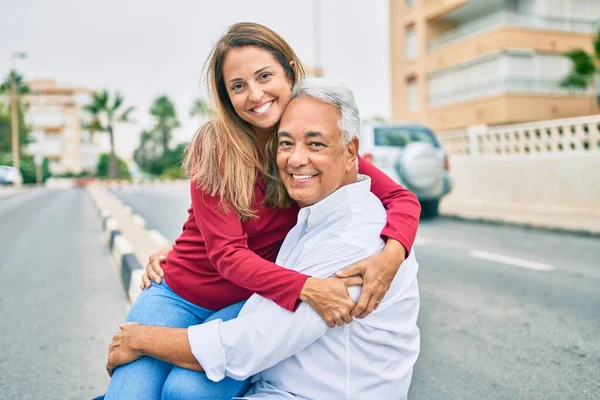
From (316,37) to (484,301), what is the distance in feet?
86.5

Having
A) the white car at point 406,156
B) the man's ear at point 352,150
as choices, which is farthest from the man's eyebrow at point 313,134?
the white car at point 406,156

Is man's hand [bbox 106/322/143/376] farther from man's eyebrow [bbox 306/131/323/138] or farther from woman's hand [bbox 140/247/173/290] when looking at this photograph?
man's eyebrow [bbox 306/131/323/138]

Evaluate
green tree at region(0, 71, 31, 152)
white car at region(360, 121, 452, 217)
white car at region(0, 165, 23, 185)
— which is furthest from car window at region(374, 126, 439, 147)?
green tree at region(0, 71, 31, 152)

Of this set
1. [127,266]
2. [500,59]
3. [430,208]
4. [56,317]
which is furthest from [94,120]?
[56,317]

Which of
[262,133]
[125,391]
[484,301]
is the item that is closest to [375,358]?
[125,391]

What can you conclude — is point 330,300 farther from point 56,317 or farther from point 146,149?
point 146,149

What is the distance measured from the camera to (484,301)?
16.7 ft

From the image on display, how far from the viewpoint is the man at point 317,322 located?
5.91ft

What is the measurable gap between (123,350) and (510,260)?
6.01 m

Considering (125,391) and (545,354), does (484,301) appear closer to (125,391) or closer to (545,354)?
(545,354)

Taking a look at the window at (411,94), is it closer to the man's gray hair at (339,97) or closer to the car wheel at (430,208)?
the car wheel at (430,208)

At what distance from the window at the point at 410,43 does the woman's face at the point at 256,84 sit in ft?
92.2

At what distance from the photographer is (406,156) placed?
1109 cm

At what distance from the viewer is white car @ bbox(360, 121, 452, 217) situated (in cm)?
Answer: 1116
